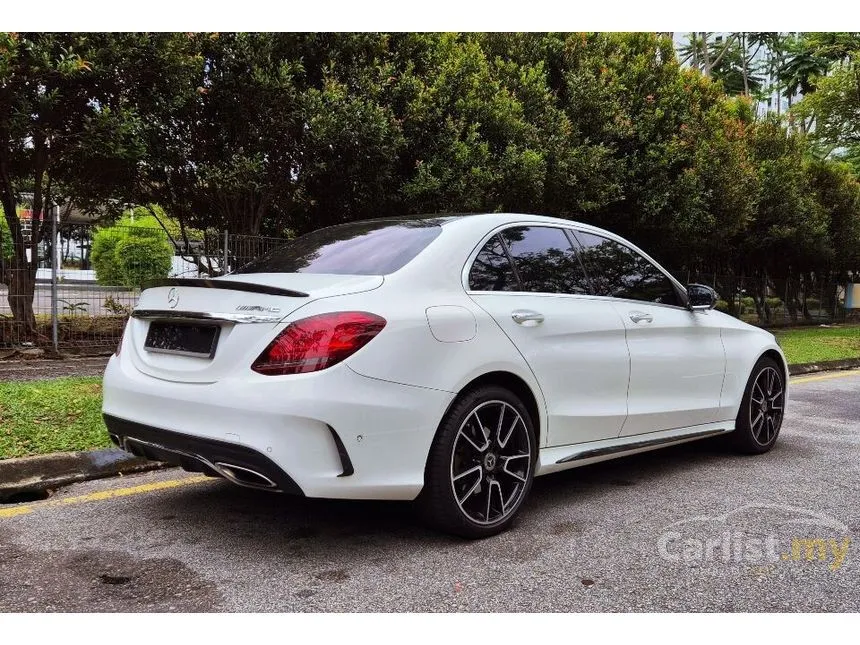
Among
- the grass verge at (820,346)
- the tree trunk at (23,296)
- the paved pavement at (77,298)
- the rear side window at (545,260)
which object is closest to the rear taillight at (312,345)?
the rear side window at (545,260)

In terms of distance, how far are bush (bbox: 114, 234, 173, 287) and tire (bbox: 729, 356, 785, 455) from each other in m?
7.39

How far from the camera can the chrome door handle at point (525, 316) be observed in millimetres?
3887

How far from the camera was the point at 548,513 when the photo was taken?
4203 mm

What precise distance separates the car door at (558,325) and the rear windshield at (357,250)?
0.36 metres

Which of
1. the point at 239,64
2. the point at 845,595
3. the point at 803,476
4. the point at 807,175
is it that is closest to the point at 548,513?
the point at 845,595

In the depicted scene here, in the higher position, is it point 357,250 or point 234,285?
point 357,250

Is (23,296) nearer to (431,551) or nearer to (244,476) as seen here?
(244,476)

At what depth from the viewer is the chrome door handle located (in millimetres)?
3887

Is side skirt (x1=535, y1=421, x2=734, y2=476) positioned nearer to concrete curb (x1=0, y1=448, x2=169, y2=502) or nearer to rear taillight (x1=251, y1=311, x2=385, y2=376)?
rear taillight (x1=251, y1=311, x2=385, y2=376)

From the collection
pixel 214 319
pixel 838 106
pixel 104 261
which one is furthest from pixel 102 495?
pixel 838 106

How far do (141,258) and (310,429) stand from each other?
314 inches

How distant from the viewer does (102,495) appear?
430cm

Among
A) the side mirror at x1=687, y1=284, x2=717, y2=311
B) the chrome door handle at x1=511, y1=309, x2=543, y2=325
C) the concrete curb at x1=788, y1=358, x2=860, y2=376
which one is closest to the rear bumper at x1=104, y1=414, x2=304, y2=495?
the chrome door handle at x1=511, y1=309, x2=543, y2=325

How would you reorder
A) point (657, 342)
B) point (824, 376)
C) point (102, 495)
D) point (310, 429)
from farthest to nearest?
point (824, 376) → point (657, 342) → point (102, 495) → point (310, 429)
